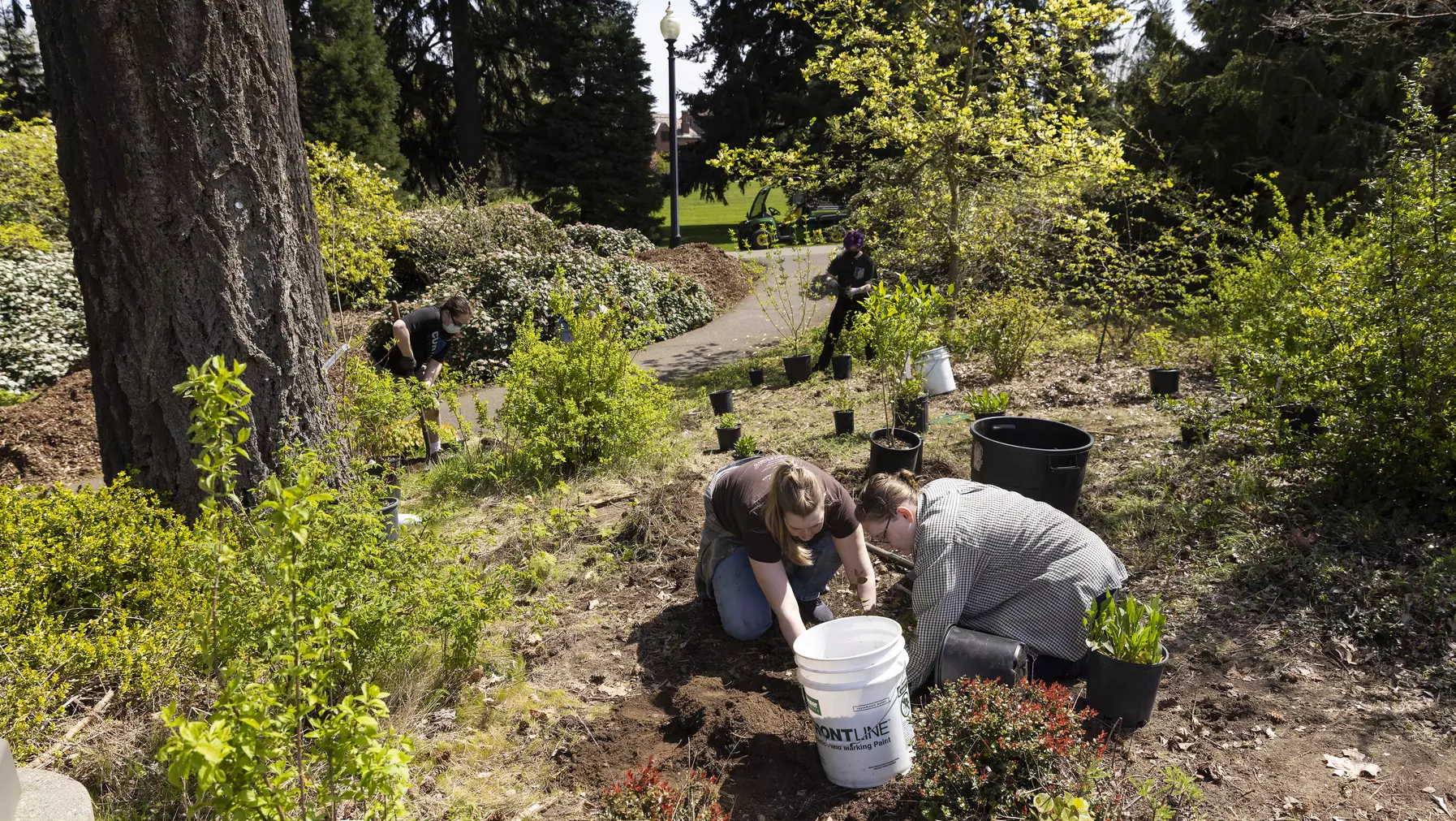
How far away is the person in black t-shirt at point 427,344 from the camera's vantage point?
6512 mm

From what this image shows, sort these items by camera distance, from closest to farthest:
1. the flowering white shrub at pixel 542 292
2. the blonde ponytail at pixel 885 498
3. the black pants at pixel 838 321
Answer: the blonde ponytail at pixel 885 498, the black pants at pixel 838 321, the flowering white shrub at pixel 542 292

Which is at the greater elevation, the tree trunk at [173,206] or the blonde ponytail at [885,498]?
the tree trunk at [173,206]

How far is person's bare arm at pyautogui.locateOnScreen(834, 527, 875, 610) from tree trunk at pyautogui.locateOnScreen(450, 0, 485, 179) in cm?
1842

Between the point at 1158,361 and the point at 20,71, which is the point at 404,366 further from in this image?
the point at 20,71

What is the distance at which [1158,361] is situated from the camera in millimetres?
7699

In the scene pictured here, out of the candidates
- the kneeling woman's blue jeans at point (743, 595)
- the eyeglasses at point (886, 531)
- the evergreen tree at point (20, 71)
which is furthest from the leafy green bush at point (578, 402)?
the evergreen tree at point (20, 71)

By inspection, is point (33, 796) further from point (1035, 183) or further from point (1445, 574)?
point (1035, 183)

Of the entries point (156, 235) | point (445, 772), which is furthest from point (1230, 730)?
point (156, 235)

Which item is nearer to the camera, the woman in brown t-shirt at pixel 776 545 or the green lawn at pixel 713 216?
the woman in brown t-shirt at pixel 776 545

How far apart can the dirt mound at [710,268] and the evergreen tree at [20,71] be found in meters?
13.7

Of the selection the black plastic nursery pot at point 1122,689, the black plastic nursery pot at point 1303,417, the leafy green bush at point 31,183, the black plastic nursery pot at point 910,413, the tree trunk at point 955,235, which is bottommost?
the black plastic nursery pot at point 1122,689

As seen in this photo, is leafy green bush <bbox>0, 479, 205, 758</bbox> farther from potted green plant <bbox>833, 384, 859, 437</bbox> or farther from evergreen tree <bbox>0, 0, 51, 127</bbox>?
evergreen tree <bbox>0, 0, 51, 127</bbox>

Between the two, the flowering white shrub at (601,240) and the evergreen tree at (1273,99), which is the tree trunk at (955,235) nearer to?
the evergreen tree at (1273,99)

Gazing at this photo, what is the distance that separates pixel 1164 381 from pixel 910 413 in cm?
263
